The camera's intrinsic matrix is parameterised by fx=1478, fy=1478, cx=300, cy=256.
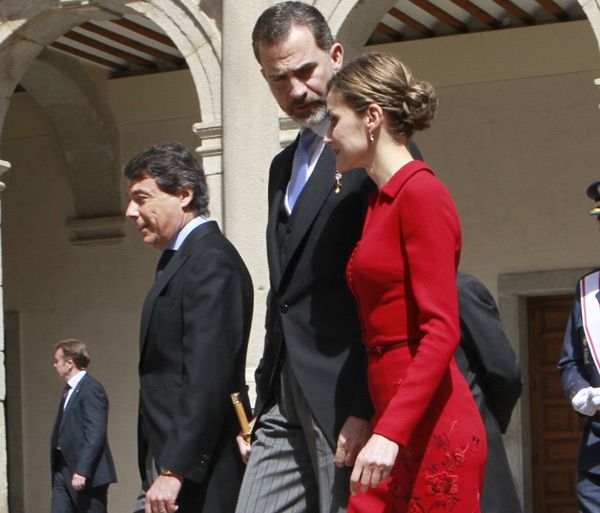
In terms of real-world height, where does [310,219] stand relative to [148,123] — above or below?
below

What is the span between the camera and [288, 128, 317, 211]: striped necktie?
3.71 metres

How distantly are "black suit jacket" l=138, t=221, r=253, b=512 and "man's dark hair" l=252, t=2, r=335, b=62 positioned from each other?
0.76m

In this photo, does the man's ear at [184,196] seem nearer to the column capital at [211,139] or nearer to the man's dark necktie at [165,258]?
the man's dark necktie at [165,258]

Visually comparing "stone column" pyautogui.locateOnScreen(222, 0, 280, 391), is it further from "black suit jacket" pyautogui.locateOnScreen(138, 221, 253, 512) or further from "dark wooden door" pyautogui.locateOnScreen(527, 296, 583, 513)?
"dark wooden door" pyautogui.locateOnScreen(527, 296, 583, 513)

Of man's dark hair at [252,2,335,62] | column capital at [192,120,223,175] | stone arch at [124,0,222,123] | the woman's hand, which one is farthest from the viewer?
stone arch at [124,0,222,123]

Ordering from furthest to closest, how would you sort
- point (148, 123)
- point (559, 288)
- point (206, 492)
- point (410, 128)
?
point (148, 123) → point (559, 288) → point (206, 492) → point (410, 128)

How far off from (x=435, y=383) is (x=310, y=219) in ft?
2.50

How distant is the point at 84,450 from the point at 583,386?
5006 mm

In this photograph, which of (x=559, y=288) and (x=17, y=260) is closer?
(x=559, y=288)

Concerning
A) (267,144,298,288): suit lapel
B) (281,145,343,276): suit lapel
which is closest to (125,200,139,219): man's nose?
(267,144,298,288): suit lapel

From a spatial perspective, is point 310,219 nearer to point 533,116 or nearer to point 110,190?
point 533,116

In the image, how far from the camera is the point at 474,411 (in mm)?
3020

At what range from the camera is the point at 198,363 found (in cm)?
402

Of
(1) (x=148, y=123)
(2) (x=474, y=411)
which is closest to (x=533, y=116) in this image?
(1) (x=148, y=123)
